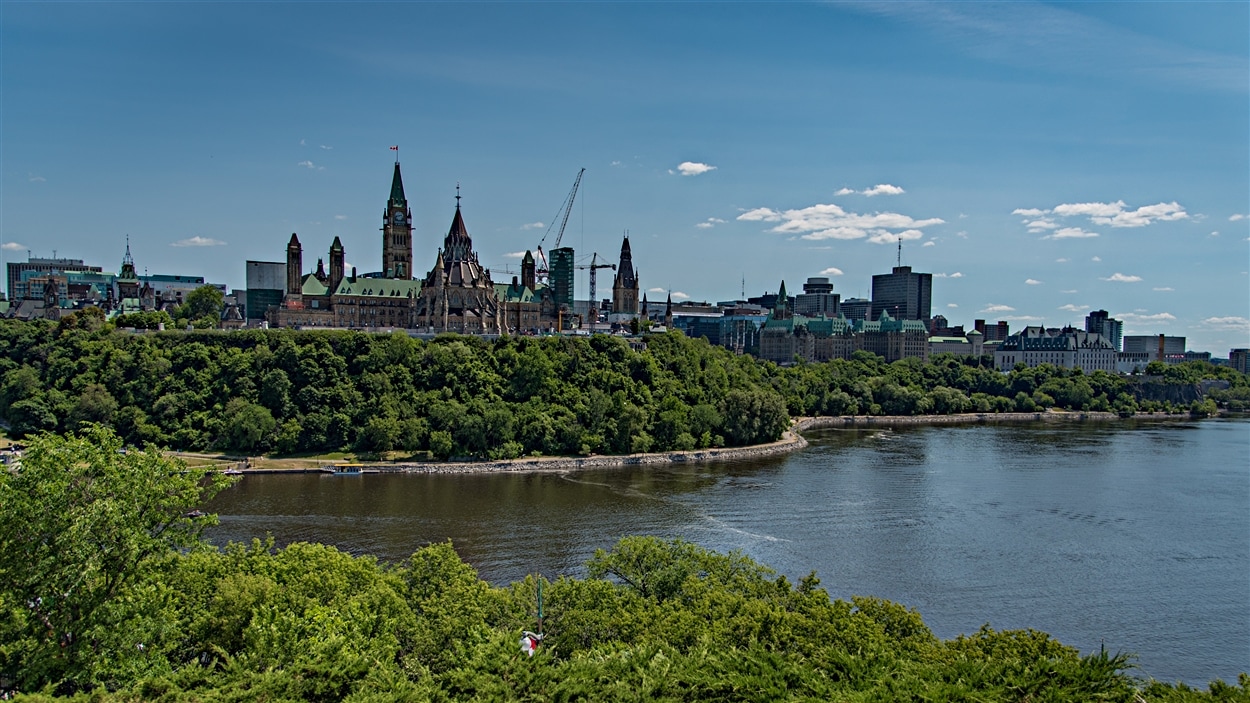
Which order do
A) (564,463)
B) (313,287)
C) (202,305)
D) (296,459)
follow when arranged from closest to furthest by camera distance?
(296,459) → (564,463) → (313,287) → (202,305)

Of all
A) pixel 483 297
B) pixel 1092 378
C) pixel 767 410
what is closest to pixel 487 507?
pixel 767 410

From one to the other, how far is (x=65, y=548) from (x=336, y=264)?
88.0 meters

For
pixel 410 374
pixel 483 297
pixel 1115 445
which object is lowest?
pixel 1115 445

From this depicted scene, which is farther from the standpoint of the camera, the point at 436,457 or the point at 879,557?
the point at 436,457

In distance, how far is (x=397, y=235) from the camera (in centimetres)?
11094

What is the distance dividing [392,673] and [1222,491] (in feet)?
208

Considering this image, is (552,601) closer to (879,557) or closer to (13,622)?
(13,622)

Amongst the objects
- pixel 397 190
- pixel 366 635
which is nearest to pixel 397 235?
pixel 397 190

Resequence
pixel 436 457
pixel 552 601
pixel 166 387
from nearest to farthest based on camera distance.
A: pixel 552 601 < pixel 436 457 < pixel 166 387

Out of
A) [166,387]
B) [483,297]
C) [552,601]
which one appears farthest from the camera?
[483,297]

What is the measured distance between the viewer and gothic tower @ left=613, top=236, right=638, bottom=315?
14812cm

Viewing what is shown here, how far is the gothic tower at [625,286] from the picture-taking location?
148 meters

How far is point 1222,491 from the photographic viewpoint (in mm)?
61531

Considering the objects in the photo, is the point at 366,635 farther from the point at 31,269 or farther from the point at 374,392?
the point at 31,269
